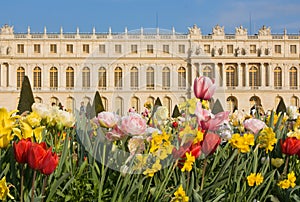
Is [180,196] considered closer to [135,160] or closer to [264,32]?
[135,160]

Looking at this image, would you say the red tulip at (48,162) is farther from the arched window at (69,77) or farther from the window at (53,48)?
the window at (53,48)

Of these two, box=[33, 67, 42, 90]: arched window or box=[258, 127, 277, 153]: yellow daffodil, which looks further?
box=[33, 67, 42, 90]: arched window

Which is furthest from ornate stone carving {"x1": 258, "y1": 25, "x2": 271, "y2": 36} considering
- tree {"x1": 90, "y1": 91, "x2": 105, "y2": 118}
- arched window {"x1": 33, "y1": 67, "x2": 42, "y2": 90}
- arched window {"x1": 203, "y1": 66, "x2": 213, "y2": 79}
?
arched window {"x1": 203, "y1": 66, "x2": 213, "y2": 79}

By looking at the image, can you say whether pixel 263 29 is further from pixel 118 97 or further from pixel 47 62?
pixel 118 97

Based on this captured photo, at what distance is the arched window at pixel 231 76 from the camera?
3750cm

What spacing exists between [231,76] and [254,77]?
159 centimetres

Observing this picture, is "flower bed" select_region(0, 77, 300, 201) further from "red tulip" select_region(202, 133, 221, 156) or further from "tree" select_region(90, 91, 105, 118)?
"tree" select_region(90, 91, 105, 118)

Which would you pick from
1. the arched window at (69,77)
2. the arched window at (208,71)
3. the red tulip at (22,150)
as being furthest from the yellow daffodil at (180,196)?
the arched window at (69,77)

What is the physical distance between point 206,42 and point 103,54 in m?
34.9

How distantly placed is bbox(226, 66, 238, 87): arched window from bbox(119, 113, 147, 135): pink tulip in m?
35.7

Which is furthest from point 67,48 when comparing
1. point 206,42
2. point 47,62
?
point 206,42

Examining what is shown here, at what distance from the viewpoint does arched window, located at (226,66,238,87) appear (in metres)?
37.5

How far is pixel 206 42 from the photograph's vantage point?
1505 inches

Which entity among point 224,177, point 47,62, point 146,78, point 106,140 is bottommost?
point 224,177
